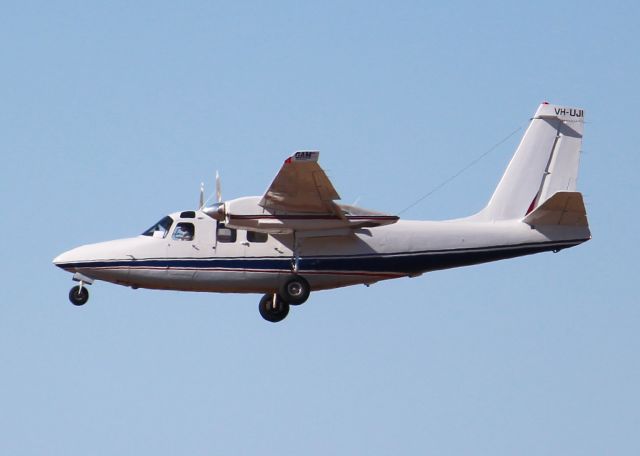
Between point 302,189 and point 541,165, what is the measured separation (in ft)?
23.2

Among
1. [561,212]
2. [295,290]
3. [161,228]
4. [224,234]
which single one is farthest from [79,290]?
[561,212]

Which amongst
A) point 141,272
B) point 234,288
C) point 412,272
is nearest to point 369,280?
point 412,272

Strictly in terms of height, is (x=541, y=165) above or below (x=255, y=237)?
above

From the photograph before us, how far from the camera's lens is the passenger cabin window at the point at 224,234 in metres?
29.4

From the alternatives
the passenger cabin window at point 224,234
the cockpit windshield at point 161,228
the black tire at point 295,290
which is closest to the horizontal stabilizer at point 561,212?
the black tire at point 295,290

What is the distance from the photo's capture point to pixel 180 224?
96.8ft

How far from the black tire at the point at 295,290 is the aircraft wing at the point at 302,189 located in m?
1.85

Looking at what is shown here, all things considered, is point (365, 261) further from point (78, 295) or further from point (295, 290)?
point (78, 295)

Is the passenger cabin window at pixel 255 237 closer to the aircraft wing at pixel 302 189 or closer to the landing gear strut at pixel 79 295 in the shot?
the aircraft wing at pixel 302 189

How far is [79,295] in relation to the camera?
29.8m

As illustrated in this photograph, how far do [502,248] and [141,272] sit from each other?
28.5ft

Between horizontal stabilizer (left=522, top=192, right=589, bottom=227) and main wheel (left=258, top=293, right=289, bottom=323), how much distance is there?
6317 millimetres

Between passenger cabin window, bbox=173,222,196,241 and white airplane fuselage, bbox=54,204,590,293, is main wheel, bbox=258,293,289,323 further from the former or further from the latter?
passenger cabin window, bbox=173,222,196,241

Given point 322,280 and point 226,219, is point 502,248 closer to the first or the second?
point 322,280
